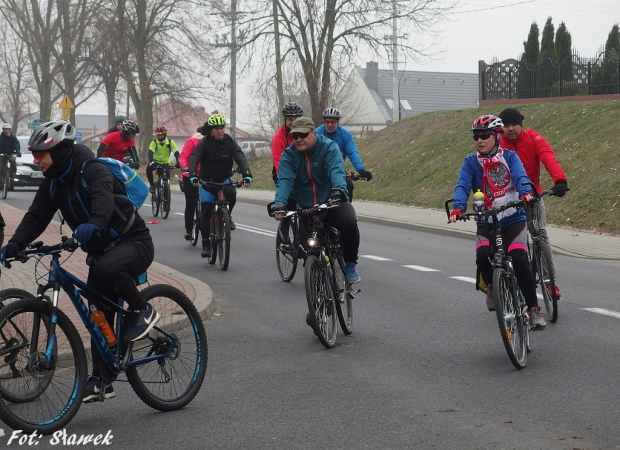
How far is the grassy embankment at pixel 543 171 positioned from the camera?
67.8 feet

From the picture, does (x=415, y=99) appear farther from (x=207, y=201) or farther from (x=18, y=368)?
(x=18, y=368)

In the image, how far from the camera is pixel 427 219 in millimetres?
21547

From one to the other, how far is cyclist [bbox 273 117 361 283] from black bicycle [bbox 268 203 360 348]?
0.09 metres

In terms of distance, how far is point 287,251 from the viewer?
11.7 metres

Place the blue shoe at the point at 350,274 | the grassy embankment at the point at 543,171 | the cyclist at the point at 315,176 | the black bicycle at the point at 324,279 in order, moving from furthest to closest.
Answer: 1. the grassy embankment at the point at 543,171
2. the blue shoe at the point at 350,274
3. the cyclist at the point at 315,176
4. the black bicycle at the point at 324,279

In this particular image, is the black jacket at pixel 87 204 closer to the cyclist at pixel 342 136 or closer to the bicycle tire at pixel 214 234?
the cyclist at pixel 342 136

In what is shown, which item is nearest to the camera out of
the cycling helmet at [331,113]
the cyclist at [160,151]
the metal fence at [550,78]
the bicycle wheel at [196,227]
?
the cycling helmet at [331,113]

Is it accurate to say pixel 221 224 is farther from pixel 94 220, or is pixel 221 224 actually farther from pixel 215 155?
pixel 94 220

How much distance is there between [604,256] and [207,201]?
5.72 metres

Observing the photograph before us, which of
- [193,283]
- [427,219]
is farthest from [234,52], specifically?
[193,283]

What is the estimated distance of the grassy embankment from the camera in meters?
20.7

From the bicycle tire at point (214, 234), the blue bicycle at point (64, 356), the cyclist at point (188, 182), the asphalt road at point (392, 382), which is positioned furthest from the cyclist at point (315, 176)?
the cyclist at point (188, 182)

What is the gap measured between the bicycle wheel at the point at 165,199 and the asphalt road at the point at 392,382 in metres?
9.70

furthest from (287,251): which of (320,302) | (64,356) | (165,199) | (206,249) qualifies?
(165,199)
